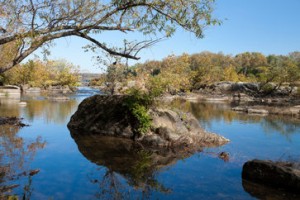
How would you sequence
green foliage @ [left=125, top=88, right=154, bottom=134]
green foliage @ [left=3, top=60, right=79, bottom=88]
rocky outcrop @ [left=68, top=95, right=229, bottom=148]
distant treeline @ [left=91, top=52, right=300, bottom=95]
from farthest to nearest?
1. green foliage @ [left=3, top=60, right=79, bottom=88]
2. distant treeline @ [left=91, top=52, right=300, bottom=95]
3. green foliage @ [left=125, top=88, right=154, bottom=134]
4. rocky outcrop @ [left=68, top=95, right=229, bottom=148]

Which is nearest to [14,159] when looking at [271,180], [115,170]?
[115,170]

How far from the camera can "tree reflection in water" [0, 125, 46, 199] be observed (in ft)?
23.8

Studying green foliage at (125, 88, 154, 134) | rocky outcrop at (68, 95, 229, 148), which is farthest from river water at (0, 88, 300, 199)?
green foliage at (125, 88, 154, 134)

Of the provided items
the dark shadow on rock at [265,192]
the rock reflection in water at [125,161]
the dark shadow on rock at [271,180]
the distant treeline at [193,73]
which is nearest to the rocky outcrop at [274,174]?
the dark shadow on rock at [271,180]

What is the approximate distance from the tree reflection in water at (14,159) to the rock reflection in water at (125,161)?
5.60ft

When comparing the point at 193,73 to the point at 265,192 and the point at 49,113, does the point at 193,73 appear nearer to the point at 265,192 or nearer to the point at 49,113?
the point at 49,113

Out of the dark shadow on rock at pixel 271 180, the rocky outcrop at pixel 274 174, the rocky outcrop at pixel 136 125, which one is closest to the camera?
the dark shadow on rock at pixel 271 180

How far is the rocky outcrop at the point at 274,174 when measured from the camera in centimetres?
751

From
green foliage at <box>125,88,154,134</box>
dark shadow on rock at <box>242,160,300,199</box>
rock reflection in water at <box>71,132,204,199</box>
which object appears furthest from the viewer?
green foliage at <box>125,88,154,134</box>

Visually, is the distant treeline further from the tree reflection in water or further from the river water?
the tree reflection in water

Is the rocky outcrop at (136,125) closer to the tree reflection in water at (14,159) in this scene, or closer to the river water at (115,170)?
the river water at (115,170)

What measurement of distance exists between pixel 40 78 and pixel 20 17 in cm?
6347

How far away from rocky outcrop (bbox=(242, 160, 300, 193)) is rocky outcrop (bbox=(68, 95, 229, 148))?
4.29 m

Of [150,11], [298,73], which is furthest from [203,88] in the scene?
[150,11]
